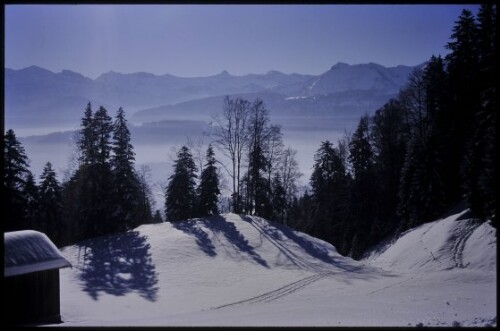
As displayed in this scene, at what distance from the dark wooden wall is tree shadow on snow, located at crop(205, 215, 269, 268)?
15422mm

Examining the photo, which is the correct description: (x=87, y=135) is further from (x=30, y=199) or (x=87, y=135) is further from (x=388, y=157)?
(x=388, y=157)

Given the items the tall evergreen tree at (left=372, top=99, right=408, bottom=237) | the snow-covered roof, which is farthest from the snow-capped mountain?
the snow-covered roof

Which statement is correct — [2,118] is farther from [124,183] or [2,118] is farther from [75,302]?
[124,183]

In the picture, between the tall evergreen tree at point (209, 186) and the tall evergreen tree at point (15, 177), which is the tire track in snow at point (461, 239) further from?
the tall evergreen tree at point (15, 177)

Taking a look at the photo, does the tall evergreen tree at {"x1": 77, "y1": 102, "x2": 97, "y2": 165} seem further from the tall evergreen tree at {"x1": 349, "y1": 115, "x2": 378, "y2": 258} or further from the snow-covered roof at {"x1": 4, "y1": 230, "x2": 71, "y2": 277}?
the tall evergreen tree at {"x1": 349, "y1": 115, "x2": 378, "y2": 258}

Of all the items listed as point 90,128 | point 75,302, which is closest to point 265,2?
point 75,302

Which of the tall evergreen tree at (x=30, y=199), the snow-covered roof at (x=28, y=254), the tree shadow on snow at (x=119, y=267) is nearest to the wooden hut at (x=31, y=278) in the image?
the snow-covered roof at (x=28, y=254)

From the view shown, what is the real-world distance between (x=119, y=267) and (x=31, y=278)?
1274 centimetres

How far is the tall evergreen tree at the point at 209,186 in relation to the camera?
41.7 meters

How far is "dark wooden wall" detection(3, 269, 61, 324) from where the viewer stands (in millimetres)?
16094

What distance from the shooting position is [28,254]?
671 inches

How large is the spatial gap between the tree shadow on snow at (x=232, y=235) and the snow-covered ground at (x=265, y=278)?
3.5 inches

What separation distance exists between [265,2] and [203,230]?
113 ft

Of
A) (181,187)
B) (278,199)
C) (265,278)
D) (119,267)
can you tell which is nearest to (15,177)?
(119,267)
